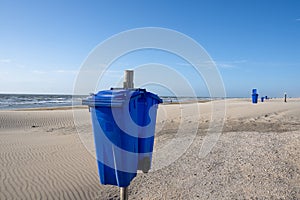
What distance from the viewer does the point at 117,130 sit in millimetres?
3092

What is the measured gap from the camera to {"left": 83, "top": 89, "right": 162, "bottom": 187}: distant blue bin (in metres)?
3.06

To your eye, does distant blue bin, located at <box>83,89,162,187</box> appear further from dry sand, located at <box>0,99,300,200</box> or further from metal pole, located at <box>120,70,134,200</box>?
dry sand, located at <box>0,99,300,200</box>

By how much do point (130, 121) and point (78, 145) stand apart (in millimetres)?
7525

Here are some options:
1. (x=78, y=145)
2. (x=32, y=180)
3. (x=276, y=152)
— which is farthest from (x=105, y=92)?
(x=78, y=145)

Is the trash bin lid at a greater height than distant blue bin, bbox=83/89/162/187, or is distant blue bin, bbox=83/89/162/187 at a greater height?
the trash bin lid

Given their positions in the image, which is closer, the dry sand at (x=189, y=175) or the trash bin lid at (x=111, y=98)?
the trash bin lid at (x=111, y=98)

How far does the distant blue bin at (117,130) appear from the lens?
10.0 feet

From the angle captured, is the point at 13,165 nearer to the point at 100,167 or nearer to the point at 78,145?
the point at 78,145

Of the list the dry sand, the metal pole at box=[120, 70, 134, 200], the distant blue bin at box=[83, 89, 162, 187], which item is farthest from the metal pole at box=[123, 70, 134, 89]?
the dry sand

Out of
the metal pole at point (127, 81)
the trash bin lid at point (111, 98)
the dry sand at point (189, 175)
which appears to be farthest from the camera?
the dry sand at point (189, 175)

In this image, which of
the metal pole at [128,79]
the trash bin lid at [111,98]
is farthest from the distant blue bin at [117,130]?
the metal pole at [128,79]

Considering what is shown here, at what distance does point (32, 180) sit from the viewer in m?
5.82

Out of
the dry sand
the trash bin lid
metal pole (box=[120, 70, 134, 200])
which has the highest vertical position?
metal pole (box=[120, 70, 134, 200])

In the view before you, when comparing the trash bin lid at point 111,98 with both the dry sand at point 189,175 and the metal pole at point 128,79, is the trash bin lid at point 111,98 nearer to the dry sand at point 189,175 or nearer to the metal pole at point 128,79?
the metal pole at point 128,79
